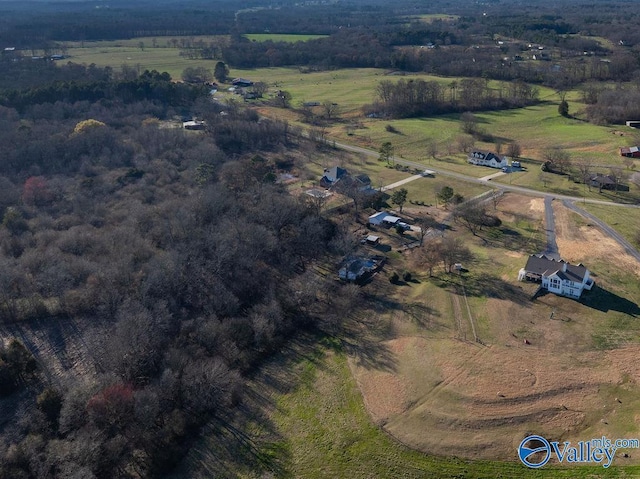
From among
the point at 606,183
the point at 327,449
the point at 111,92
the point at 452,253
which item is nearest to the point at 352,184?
the point at 452,253

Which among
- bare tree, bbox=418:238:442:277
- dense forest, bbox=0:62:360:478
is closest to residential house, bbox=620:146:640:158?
bare tree, bbox=418:238:442:277

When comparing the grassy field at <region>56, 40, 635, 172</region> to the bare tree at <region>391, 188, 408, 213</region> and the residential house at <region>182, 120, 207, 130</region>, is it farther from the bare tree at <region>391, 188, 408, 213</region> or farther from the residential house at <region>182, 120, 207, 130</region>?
the residential house at <region>182, 120, 207, 130</region>

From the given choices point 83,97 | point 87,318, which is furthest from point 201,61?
point 87,318

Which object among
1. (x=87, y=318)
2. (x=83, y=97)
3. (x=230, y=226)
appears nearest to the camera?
(x=87, y=318)

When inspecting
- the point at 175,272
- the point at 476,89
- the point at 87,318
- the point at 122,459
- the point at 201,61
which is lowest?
the point at 122,459

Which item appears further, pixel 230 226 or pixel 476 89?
pixel 476 89

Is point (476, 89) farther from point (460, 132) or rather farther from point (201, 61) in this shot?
point (201, 61)

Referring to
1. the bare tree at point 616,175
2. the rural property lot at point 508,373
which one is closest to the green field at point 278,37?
the bare tree at point 616,175

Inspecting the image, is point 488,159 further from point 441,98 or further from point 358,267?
point 358,267
